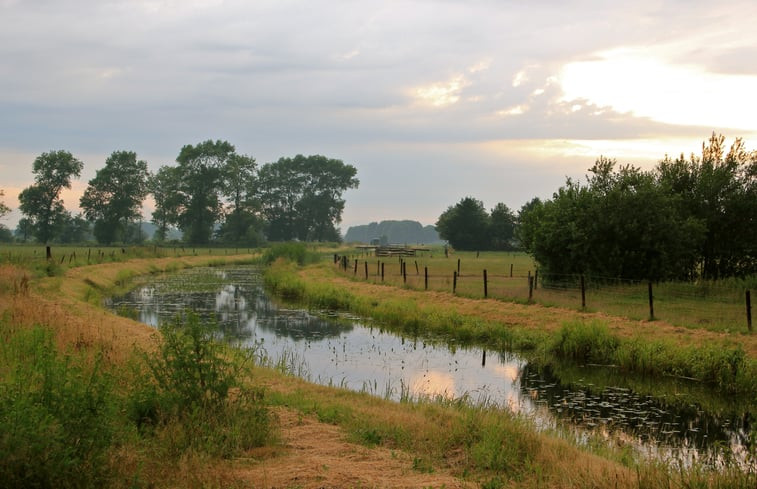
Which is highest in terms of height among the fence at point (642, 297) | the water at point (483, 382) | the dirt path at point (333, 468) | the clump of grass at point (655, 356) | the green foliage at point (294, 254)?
the green foliage at point (294, 254)

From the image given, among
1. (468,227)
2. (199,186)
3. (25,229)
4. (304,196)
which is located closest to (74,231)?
(25,229)

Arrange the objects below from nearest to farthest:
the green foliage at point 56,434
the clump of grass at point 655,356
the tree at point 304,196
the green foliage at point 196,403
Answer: the green foliage at point 56,434, the green foliage at point 196,403, the clump of grass at point 655,356, the tree at point 304,196

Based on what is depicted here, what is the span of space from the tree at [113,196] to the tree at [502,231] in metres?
60.3

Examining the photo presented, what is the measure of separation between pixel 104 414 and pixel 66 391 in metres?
0.47

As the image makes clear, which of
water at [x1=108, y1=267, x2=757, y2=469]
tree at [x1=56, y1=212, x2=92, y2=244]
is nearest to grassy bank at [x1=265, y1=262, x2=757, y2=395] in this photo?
water at [x1=108, y1=267, x2=757, y2=469]

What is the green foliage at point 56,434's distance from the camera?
19.2 feet

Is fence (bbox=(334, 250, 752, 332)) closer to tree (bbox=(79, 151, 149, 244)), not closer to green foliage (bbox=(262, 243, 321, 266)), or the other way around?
green foliage (bbox=(262, 243, 321, 266))

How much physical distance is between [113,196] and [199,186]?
46.4ft

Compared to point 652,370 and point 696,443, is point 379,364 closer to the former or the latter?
point 652,370

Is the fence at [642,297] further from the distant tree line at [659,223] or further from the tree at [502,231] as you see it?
the tree at [502,231]

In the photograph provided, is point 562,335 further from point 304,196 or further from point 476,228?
point 304,196

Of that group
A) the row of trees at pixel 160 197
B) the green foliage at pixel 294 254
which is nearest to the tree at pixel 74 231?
the row of trees at pixel 160 197

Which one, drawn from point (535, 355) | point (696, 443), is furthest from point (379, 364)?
point (696, 443)

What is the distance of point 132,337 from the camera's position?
17.2 m
